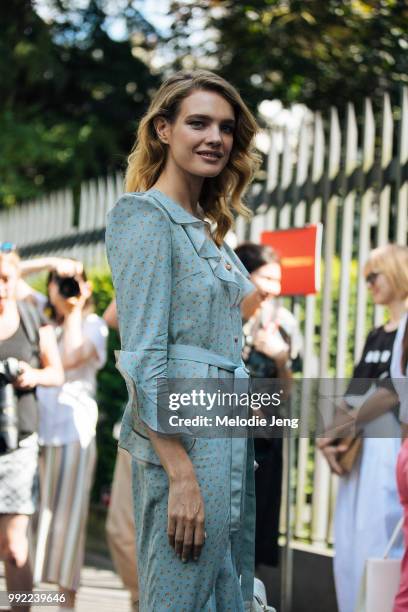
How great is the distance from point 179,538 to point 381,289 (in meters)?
2.99

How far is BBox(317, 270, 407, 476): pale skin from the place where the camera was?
498 cm

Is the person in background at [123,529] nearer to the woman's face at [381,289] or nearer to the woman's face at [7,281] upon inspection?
the woman's face at [7,281]

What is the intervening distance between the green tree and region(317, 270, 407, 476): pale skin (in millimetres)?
4412

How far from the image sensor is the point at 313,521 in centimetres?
640

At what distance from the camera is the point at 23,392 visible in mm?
5441

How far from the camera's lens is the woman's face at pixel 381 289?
539 centimetres

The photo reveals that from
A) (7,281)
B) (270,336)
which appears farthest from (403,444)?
(7,281)

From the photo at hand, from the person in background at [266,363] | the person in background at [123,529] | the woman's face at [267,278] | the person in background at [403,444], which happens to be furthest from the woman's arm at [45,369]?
the person in background at [403,444]

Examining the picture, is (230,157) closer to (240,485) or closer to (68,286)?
(240,485)

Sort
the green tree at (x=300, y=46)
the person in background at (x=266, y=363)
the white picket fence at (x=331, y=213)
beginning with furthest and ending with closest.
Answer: the green tree at (x=300, y=46)
the white picket fence at (x=331, y=213)
the person in background at (x=266, y=363)

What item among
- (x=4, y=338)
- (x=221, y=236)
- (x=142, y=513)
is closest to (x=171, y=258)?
(x=221, y=236)

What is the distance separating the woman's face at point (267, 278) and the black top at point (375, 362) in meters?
0.56

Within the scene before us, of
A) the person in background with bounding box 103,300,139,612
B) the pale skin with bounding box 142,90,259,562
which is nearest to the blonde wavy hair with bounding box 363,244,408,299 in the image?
the person in background with bounding box 103,300,139,612

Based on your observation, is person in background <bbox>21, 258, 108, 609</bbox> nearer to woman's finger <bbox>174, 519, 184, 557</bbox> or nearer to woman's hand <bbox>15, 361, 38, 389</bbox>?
woman's hand <bbox>15, 361, 38, 389</bbox>
